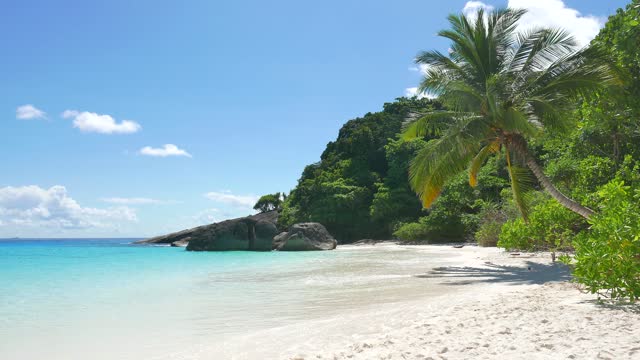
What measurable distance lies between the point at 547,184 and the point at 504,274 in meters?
2.78

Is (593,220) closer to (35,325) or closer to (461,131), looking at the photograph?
(461,131)

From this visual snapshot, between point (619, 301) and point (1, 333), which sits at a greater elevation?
point (619, 301)

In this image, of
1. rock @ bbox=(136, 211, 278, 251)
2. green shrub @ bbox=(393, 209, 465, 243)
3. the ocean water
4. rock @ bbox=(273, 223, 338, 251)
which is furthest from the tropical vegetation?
rock @ bbox=(136, 211, 278, 251)

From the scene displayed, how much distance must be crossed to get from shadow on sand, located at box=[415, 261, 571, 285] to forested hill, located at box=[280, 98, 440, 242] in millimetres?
24924

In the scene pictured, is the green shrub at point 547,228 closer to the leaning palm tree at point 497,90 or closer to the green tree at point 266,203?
the leaning palm tree at point 497,90

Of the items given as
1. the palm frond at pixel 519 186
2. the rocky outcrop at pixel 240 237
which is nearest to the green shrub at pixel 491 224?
the palm frond at pixel 519 186

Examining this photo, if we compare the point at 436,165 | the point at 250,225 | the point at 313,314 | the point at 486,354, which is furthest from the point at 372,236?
the point at 486,354

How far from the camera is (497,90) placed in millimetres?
12258

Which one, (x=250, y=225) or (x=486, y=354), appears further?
Result: (x=250, y=225)

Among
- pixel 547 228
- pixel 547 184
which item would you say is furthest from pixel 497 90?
pixel 547 228

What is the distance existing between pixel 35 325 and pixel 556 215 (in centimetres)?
1192

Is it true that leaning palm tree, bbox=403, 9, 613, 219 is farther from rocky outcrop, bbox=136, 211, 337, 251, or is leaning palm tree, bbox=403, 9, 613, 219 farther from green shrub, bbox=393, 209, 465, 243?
rocky outcrop, bbox=136, 211, 337, 251

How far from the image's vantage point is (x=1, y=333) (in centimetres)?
732

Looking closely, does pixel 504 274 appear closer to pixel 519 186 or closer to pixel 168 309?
pixel 519 186
